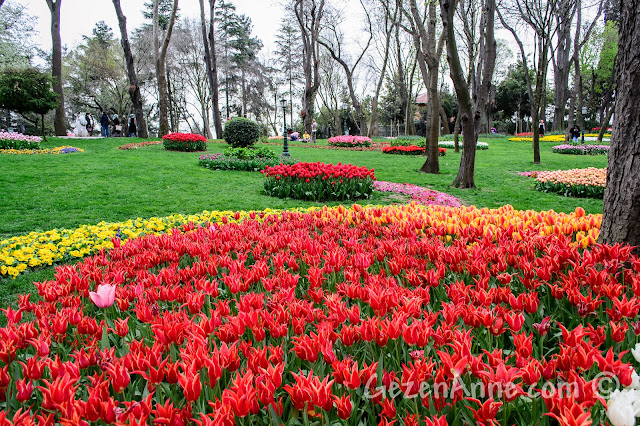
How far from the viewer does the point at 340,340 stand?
168 cm

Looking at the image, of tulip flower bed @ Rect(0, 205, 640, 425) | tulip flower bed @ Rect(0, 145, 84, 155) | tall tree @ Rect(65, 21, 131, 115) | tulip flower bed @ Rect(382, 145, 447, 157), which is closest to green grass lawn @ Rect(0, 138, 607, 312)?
tulip flower bed @ Rect(0, 145, 84, 155)

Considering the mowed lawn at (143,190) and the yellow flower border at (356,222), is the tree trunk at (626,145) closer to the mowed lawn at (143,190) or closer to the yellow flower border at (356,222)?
the yellow flower border at (356,222)

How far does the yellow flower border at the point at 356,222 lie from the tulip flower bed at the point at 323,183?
2.85 meters

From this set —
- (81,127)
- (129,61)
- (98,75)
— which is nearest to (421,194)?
(129,61)

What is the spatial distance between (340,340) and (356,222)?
2.80m

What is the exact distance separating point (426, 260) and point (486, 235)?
89 cm

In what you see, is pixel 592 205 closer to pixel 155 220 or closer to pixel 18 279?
pixel 155 220

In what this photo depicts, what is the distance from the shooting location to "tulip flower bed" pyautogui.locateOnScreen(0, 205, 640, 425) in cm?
125

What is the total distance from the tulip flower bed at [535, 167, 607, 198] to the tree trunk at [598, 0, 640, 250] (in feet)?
25.7

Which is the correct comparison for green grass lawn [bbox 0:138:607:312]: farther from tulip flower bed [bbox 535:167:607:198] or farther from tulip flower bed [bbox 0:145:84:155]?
tulip flower bed [bbox 0:145:84:155]

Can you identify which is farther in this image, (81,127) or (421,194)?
(81,127)

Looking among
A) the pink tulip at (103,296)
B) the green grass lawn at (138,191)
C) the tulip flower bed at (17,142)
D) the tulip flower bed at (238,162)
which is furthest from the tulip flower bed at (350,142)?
the pink tulip at (103,296)

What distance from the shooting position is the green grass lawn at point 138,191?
7023 mm

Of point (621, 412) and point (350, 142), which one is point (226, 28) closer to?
point (350, 142)
